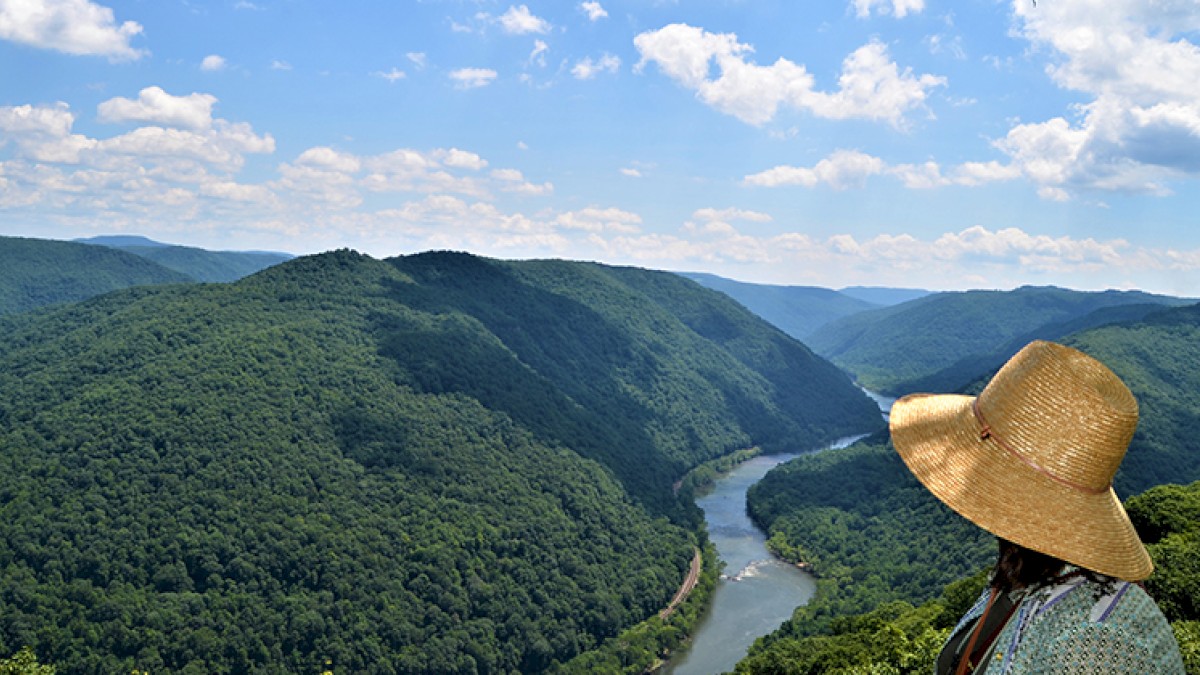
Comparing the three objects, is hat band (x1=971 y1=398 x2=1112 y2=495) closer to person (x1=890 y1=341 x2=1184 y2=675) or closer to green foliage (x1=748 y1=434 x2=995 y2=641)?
person (x1=890 y1=341 x2=1184 y2=675)

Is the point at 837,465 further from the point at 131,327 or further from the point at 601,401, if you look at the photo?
the point at 131,327

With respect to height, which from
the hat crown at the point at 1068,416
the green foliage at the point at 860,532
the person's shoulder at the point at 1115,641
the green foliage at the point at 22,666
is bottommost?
the green foliage at the point at 860,532

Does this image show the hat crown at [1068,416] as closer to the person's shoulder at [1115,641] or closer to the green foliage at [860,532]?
the person's shoulder at [1115,641]

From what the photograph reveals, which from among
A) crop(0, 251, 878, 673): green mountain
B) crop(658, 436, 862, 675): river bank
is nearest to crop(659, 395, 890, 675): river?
crop(658, 436, 862, 675): river bank

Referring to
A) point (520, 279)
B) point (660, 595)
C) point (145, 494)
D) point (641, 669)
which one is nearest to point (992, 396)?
point (641, 669)

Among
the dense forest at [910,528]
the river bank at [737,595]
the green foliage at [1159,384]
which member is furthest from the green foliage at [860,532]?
the green foliage at [1159,384]

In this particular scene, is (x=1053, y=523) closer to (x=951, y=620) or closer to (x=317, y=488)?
(x=951, y=620)

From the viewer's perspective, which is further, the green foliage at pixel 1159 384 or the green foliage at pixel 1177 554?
the green foliage at pixel 1159 384
